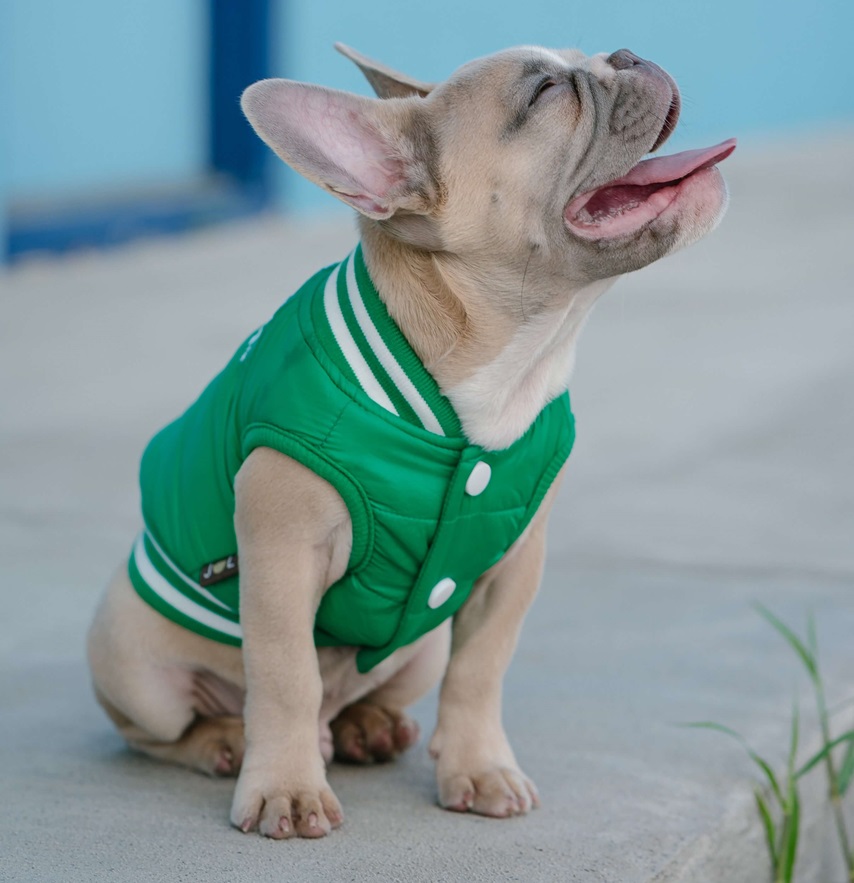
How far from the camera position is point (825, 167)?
13.5 meters

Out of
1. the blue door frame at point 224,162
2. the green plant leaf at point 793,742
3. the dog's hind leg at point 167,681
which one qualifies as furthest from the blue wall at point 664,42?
the dog's hind leg at point 167,681

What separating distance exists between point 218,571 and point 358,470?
18.8 inches

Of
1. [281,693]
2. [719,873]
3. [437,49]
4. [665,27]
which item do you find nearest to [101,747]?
[281,693]

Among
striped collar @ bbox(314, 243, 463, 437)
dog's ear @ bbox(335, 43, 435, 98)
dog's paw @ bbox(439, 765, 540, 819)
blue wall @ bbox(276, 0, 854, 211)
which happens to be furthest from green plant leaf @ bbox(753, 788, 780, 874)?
blue wall @ bbox(276, 0, 854, 211)

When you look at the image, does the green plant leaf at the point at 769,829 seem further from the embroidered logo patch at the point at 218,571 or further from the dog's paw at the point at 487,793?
the embroidered logo patch at the point at 218,571

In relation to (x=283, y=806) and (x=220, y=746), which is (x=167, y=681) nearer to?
(x=220, y=746)

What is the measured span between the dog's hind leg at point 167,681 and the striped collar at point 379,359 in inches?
29.0

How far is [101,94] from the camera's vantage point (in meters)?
9.19

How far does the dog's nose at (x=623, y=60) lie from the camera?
321cm

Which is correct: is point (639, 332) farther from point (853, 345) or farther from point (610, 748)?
point (610, 748)

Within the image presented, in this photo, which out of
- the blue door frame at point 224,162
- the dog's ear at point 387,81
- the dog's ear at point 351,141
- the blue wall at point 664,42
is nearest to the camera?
the dog's ear at point 351,141

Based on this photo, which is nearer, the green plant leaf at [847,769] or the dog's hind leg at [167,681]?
the dog's hind leg at [167,681]

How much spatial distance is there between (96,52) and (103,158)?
2.04 feet

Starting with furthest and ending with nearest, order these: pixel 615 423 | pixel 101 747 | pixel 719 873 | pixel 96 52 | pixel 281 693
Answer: pixel 96 52 < pixel 615 423 < pixel 101 747 < pixel 719 873 < pixel 281 693
